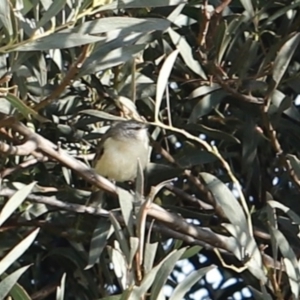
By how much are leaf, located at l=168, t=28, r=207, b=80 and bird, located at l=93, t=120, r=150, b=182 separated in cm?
60

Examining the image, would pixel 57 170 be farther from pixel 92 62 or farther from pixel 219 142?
pixel 92 62

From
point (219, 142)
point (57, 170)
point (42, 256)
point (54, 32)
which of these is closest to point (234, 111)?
point (219, 142)

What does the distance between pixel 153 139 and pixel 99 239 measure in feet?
1.19

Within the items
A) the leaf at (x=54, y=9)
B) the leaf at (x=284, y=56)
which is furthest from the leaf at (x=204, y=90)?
the leaf at (x=54, y=9)

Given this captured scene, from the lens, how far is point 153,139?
103 inches

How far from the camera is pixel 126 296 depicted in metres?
1.60

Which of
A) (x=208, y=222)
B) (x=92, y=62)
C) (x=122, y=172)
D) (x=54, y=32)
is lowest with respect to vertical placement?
(x=122, y=172)

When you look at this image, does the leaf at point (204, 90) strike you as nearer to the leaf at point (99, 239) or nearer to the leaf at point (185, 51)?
the leaf at point (185, 51)

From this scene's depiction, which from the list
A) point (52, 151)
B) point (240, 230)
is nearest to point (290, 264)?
point (240, 230)

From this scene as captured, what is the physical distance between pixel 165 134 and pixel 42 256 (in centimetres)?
52

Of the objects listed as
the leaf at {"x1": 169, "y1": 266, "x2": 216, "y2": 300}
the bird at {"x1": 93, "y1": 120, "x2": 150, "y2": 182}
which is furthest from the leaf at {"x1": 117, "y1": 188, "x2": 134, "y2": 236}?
the bird at {"x1": 93, "y1": 120, "x2": 150, "y2": 182}

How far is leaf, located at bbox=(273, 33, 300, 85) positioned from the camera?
222 centimetres

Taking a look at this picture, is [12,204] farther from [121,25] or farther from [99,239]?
[99,239]

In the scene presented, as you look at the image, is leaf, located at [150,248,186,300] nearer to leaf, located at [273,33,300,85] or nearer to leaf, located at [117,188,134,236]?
leaf, located at [117,188,134,236]
